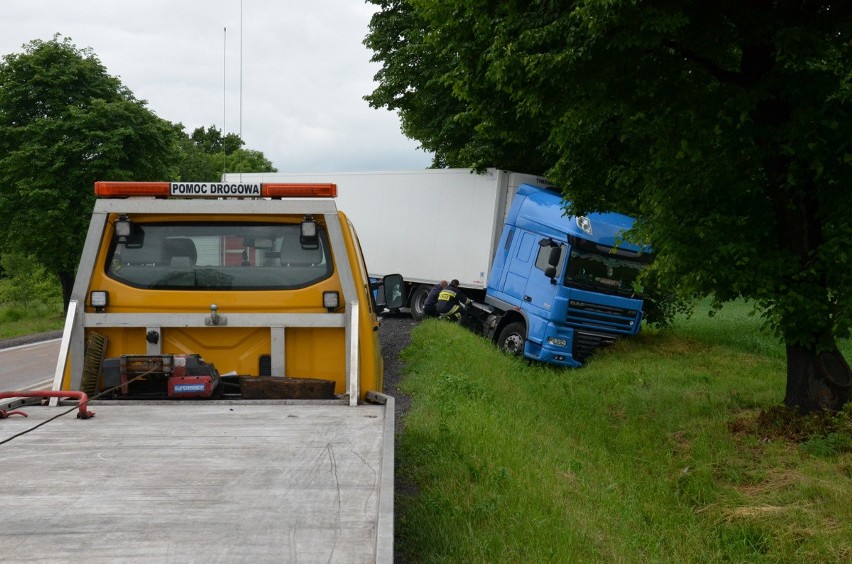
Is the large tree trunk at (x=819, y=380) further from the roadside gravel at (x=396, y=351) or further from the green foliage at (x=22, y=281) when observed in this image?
the green foliage at (x=22, y=281)

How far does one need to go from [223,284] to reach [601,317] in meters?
12.0

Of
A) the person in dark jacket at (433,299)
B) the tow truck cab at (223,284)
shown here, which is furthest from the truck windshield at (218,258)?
the person in dark jacket at (433,299)

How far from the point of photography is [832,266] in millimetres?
8258

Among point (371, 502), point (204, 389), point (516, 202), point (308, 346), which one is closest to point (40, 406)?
point (204, 389)

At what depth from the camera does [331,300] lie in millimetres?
5746

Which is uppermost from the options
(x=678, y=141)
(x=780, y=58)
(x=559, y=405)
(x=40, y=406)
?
(x=780, y=58)

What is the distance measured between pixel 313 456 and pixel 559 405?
29.3 ft

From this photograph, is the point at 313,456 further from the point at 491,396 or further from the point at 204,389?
the point at 491,396

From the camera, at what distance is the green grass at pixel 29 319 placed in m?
25.3

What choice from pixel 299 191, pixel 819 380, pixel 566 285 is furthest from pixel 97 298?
pixel 566 285

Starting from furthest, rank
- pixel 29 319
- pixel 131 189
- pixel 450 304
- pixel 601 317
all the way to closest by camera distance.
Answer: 1. pixel 29 319
2. pixel 450 304
3. pixel 601 317
4. pixel 131 189

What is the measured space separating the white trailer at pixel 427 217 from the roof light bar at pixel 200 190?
1435 cm

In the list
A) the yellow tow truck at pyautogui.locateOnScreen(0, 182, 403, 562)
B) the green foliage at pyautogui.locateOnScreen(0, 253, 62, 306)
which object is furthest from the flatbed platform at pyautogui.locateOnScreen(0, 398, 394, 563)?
the green foliage at pyautogui.locateOnScreen(0, 253, 62, 306)

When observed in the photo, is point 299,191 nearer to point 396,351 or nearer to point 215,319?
point 215,319
